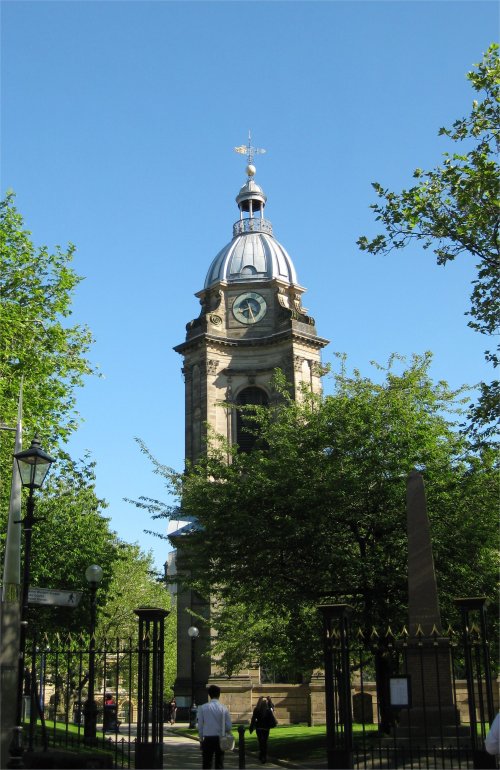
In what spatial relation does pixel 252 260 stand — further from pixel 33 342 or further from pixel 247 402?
pixel 33 342

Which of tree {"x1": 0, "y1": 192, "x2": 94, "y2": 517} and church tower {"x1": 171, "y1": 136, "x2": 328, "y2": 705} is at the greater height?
church tower {"x1": 171, "y1": 136, "x2": 328, "y2": 705}

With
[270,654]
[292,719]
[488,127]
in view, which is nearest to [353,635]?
[270,654]

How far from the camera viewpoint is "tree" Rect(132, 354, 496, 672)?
22.4m

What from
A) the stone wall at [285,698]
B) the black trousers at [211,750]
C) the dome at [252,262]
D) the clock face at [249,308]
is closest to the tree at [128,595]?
the stone wall at [285,698]

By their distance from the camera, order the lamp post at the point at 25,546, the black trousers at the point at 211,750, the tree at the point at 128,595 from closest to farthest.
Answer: the lamp post at the point at 25,546, the black trousers at the point at 211,750, the tree at the point at 128,595

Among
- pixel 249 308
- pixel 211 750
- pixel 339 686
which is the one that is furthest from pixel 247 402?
pixel 211 750

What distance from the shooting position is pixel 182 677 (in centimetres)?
4800

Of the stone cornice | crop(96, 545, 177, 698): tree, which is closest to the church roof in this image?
the stone cornice

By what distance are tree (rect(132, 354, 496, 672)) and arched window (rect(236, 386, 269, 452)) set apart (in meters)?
26.5

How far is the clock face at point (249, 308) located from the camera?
56812 millimetres

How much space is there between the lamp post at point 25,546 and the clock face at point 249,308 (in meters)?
41.4

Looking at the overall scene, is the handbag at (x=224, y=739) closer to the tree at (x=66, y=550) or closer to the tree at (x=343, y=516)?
the tree at (x=343, y=516)

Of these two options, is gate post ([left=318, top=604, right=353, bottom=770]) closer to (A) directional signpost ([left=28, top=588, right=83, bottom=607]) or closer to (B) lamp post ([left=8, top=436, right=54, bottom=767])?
(A) directional signpost ([left=28, top=588, right=83, bottom=607])

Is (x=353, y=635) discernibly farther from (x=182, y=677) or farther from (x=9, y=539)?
(x=182, y=677)
